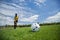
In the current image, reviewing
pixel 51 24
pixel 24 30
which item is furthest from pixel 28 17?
pixel 51 24

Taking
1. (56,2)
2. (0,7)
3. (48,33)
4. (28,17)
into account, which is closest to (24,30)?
Result: (28,17)

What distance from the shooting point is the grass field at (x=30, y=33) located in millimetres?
3170

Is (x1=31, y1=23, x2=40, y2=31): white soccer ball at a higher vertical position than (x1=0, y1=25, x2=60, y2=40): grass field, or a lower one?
higher

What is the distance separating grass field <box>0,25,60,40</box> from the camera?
3170 millimetres

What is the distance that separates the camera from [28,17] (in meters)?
3.36

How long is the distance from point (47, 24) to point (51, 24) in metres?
0.09

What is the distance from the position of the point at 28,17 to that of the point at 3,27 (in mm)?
593

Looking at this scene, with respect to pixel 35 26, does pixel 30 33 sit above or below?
below

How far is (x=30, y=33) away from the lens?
320 centimetres

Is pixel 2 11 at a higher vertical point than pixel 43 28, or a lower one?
higher

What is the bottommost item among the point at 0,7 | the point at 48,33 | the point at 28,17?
the point at 48,33

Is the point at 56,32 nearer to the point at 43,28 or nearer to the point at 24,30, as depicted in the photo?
the point at 43,28

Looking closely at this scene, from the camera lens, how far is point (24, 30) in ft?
10.8

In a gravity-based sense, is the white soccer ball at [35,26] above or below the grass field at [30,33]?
above
